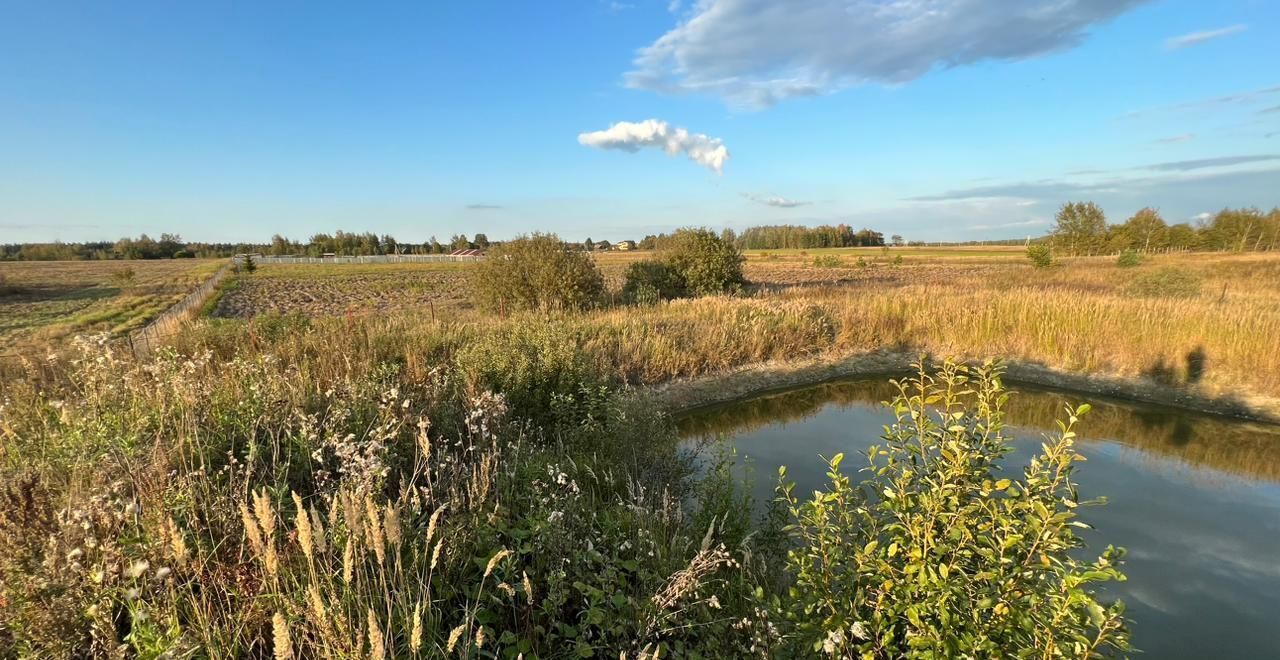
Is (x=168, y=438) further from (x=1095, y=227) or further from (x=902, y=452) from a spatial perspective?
(x=1095, y=227)

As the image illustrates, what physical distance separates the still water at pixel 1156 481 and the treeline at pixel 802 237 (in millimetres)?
89497

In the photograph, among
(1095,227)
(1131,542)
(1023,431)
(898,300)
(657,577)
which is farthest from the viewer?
(1095,227)

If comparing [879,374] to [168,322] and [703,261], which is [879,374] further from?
[168,322]

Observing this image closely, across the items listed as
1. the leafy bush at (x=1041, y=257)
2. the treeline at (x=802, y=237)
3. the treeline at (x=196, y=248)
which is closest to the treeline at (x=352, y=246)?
the treeline at (x=196, y=248)

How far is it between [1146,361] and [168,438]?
15608 mm

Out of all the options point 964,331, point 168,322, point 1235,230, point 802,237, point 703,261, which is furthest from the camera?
point 802,237

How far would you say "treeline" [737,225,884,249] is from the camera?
331 feet

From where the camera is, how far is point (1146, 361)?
1123 centimetres

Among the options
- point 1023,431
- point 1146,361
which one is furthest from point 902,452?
point 1146,361

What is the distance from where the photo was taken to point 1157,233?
1810 inches

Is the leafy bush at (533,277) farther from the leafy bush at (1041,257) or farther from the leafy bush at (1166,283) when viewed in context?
the leafy bush at (1041,257)

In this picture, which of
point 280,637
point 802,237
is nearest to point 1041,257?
point 280,637

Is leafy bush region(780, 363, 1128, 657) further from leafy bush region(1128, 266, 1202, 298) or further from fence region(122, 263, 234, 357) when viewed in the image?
leafy bush region(1128, 266, 1202, 298)

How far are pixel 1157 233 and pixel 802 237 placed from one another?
57.3 metres
